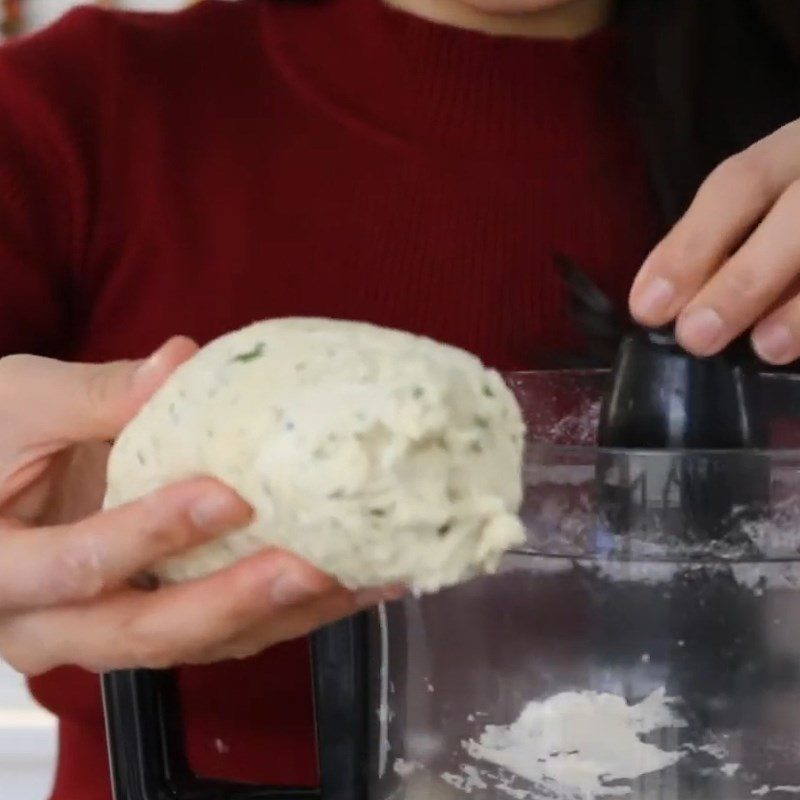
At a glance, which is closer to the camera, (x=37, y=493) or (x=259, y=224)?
(x=37, y=493)

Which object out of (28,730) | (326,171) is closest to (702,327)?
(326,171)

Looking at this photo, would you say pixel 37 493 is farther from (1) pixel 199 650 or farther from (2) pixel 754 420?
(2) pixel 754 420

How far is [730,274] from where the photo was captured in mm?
426

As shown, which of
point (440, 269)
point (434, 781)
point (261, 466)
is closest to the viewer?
point (261, 466)

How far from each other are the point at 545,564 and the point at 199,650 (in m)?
0.11

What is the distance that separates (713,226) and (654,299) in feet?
0.13

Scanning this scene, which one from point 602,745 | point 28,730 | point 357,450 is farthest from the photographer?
point 28,730

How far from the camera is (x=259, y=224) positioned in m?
0.67

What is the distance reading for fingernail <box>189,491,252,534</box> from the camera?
32 cm

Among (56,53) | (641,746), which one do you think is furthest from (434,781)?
(56,53)

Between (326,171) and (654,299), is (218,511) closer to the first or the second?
(654,299)

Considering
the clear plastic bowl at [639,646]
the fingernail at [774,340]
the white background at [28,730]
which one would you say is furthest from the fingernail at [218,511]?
the white background at [28,730]

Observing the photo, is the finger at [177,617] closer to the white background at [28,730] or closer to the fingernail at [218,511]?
the fingernail at [218,511]

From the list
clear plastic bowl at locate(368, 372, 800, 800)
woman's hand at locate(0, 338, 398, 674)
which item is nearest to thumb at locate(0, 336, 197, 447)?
woman's hand at locate(0, 338, 398, 674)
